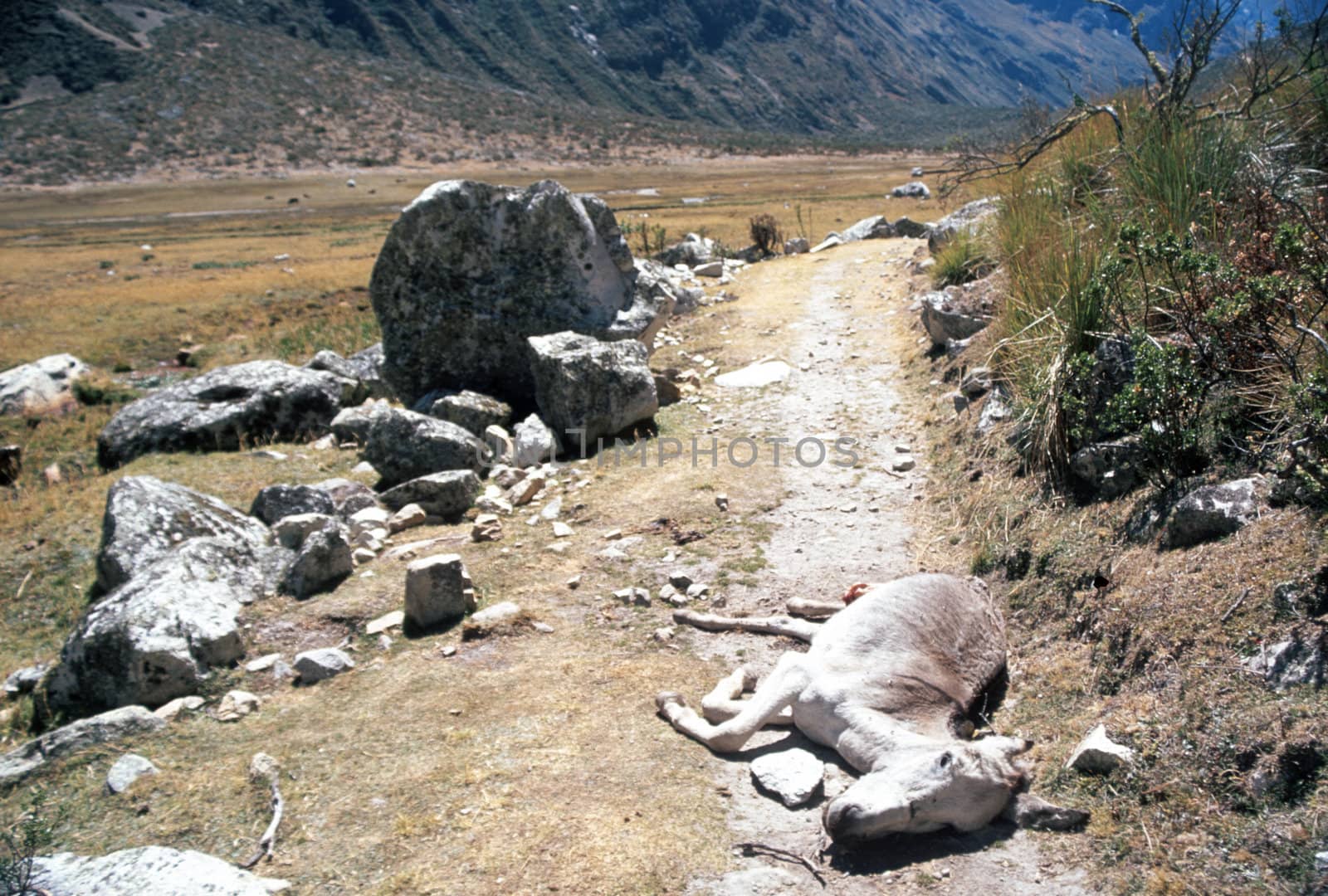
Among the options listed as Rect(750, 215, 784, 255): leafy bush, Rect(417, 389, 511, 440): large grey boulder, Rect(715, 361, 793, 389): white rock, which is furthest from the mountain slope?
Rect(750, 215, 784, 255): leafy bush

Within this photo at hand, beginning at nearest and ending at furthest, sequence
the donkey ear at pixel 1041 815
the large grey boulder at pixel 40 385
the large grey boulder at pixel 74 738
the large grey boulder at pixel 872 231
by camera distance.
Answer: the donkey ear at pixel 1041 815 → the large grey boulder at pixel 74 738 → the large grey boulder at pixel 40 385 → the large grey boulder at pixel 872 231

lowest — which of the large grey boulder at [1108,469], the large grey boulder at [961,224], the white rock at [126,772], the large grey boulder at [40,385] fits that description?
the large grey boulder at [40,385]

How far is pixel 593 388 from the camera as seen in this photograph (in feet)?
32.0

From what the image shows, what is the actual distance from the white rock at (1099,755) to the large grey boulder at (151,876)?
3.35 metres

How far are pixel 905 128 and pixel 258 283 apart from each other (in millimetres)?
153611

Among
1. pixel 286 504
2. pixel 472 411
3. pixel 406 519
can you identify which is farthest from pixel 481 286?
pixel 406 519

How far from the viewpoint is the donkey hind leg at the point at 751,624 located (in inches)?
221

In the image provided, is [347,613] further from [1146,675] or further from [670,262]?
[670,262]

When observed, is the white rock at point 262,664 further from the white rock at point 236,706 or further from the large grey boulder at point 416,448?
the large grey boulder at point 416,448

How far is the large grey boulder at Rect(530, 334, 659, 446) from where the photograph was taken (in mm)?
9695

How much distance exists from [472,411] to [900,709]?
6.73 metres

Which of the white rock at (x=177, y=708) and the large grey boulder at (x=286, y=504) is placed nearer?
the white rock at (x=177, y=708)

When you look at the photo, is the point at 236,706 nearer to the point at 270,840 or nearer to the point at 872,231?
the point at 270,840

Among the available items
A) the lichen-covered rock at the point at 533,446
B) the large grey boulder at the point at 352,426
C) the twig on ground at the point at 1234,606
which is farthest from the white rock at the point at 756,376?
the twig on ground at the point at 1234,606
